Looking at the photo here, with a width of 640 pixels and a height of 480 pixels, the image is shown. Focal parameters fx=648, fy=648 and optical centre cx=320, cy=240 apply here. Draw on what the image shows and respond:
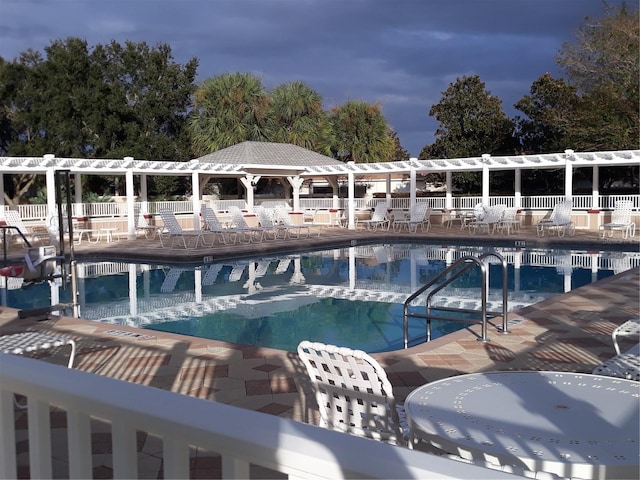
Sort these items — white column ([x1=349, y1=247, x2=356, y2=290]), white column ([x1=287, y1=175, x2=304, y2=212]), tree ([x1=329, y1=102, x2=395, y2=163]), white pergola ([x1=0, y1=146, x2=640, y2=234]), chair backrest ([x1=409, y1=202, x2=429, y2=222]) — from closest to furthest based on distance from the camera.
A: white column ([x1=349, y1=247, x2=356, y2=290]), white pergola ([x1=0, y1=146, x2=640, y2=234]), chair backrest ([x1=409, y1=202, x2=429, y2=222]), white column ([x1=287, y1=175, x2=304, y2=212]), tree ([x1=329, y1=102, x2=395, y2=163])

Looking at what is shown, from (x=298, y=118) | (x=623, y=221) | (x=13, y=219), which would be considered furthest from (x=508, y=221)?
(x=298, y=118)

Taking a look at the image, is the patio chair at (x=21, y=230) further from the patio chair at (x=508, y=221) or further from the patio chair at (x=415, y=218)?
the patio chair at (x=508, y=221)

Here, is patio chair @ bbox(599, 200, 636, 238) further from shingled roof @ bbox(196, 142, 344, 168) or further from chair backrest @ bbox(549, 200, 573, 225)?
shingled roof @ bbox(196, 142, 344, 168)

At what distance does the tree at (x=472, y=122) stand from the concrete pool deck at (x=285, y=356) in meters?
21.4

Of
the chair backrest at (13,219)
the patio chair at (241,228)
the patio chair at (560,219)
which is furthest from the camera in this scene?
the patio chair at (560,219)

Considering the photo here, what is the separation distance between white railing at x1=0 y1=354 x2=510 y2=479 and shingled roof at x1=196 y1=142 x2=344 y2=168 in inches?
796

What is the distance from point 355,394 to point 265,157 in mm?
20210

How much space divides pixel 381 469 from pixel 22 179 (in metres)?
32.1

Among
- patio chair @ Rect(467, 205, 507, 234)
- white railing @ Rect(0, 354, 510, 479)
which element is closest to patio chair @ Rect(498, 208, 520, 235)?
patio chair @ Rect(467, 205, 507, 234)

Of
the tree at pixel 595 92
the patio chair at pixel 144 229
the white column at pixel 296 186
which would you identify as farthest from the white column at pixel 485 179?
the patio chair at pixel 144 229

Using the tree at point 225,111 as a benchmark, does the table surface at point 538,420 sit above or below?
below

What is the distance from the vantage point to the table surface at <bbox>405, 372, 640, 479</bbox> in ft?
6.79

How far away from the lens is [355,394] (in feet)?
8.86

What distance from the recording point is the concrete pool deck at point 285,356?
4449 mm
